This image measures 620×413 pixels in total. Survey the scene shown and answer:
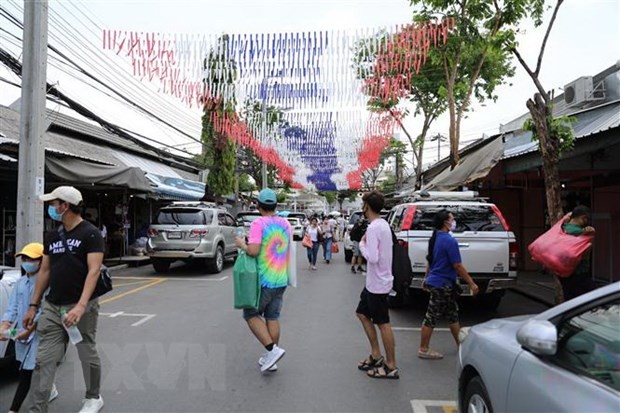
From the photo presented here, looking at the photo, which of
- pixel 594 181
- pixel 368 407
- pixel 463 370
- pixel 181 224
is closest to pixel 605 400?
pixel 463 370

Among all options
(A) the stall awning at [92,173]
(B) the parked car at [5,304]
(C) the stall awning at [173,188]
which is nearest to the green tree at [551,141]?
(B) the parked car at [5,304]

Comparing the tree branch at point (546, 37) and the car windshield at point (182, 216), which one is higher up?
the tree branch at point (546, 37)

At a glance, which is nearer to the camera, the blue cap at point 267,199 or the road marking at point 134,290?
the blue cap at point 267,199

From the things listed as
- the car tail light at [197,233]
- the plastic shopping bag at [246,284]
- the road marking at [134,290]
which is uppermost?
the car tail light at [197,233]

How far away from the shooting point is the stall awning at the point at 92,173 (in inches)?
430

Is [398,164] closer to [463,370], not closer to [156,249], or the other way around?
[156,249]

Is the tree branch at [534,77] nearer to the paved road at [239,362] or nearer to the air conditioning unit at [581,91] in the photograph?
the paved road at [239,362]

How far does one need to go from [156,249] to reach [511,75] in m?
13.5

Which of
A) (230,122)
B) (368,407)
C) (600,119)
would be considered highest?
(230,122)

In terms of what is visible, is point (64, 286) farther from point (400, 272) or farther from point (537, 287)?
point (537, 287)

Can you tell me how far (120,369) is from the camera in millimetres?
5133

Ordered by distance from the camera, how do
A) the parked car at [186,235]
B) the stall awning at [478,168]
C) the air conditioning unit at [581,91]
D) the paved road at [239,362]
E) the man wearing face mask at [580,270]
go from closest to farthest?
the paved road at [239,362] < the man wearing face mask at [580,270] < the stall awning at [478,168] < the air conditioning unit at [581,91] < the parked car at [186,235]

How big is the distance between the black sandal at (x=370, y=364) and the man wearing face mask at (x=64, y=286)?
2631 mm

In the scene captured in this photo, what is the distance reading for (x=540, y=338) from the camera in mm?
2379
